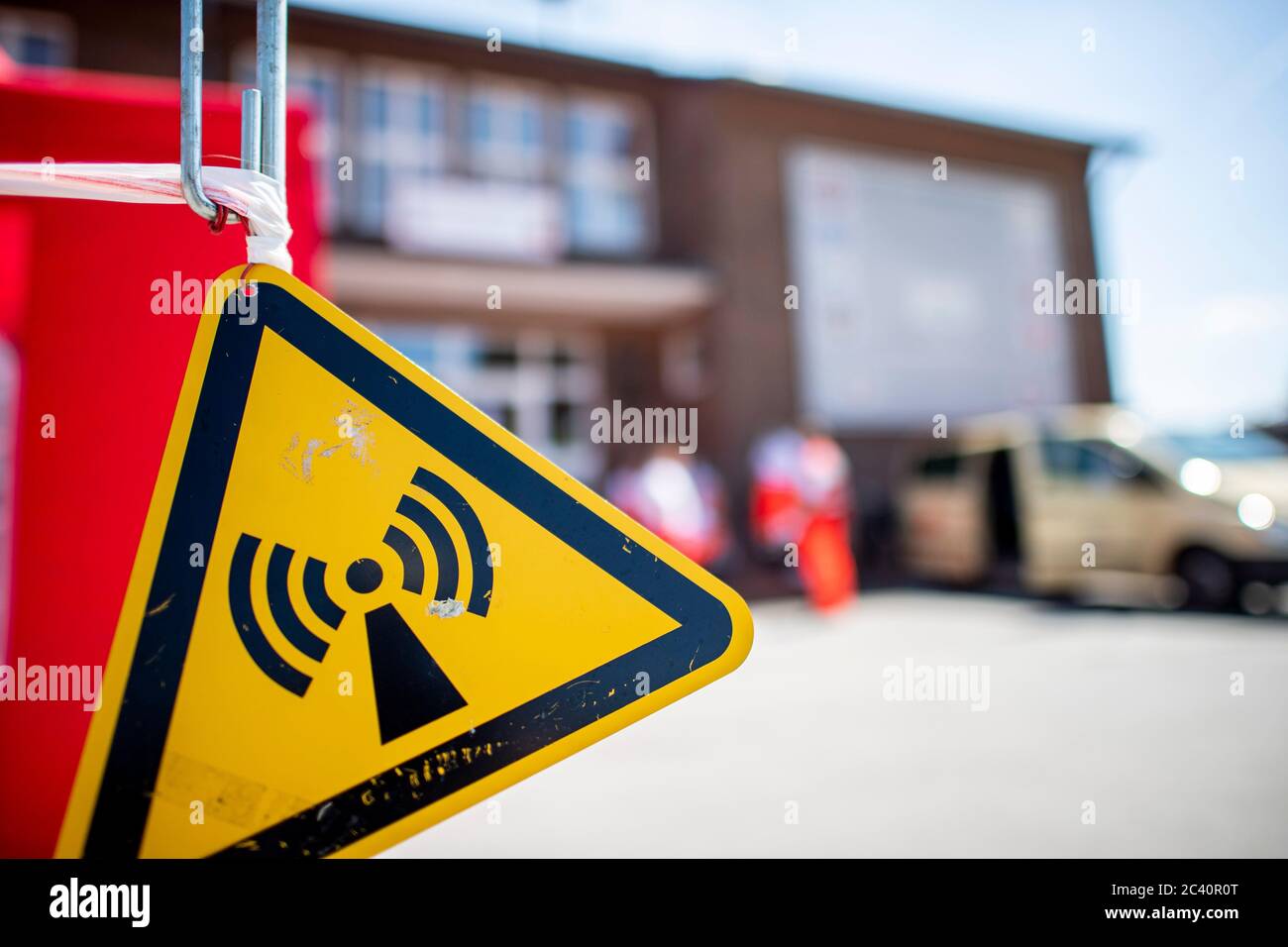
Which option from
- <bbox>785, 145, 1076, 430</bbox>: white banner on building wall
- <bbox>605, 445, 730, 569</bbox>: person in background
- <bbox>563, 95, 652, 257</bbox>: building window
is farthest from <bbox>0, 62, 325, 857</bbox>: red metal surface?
<bbox>785, 145, 1076, 430</bbox>: white banner on building wall

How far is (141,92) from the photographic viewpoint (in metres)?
1.98

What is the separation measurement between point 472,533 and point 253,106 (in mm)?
749

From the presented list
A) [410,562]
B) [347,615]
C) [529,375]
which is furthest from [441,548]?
[529,375]

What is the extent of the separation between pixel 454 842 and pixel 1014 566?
9.96m

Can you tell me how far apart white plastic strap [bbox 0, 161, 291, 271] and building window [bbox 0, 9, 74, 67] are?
13.5m

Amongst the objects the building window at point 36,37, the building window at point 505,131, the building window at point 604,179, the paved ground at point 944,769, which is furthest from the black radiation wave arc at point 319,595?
the building window at point 36,37

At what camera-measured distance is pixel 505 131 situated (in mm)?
12938

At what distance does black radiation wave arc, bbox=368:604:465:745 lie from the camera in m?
1.03

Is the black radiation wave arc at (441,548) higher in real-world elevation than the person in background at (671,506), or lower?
lower

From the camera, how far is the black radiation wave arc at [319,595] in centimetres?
104

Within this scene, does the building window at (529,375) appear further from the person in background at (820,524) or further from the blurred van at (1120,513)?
the blurred van at (1120,513)

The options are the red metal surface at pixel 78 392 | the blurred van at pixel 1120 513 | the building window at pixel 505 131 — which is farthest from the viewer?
the building window at pixel 505 131

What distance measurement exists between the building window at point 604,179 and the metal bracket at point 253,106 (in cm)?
1235
